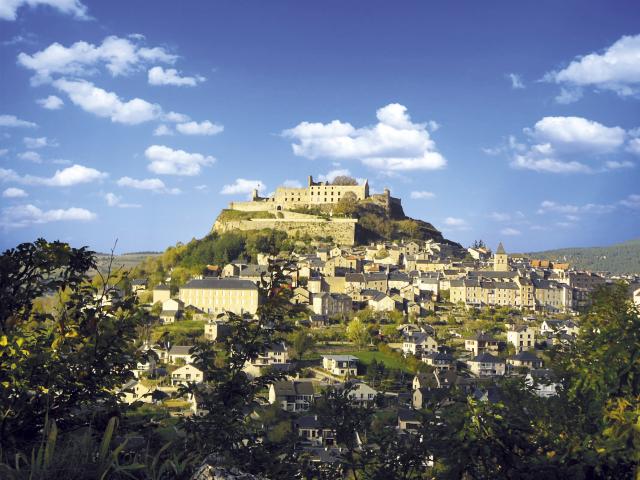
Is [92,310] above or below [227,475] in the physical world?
above

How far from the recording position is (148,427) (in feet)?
14.1

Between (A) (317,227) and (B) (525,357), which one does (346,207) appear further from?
(B) (525,357)

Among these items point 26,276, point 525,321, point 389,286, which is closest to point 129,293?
point 26,276

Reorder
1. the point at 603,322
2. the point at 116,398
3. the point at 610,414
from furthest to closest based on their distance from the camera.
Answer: the point at 603,322, the point at 116,398, the point at 610,414

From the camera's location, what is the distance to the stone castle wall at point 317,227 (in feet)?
196

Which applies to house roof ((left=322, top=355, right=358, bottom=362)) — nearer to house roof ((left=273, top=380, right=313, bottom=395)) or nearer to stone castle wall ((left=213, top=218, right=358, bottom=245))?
house roof ((left=273, top=380, right=313, bottom=395))

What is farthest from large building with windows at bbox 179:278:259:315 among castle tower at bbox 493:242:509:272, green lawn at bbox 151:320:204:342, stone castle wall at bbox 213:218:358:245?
castle tower at bbox 493:242:509:272

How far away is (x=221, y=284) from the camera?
4288 centimetres

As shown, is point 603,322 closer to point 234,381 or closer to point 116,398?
point 234,381

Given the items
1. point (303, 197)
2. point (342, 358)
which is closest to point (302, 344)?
point (342, 358)

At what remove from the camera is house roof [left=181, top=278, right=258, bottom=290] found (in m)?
42.1

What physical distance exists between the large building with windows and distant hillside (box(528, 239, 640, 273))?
3433 inches

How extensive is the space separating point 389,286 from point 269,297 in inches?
1820

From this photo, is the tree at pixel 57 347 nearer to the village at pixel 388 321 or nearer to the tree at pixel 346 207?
the village at pixel 388 321
